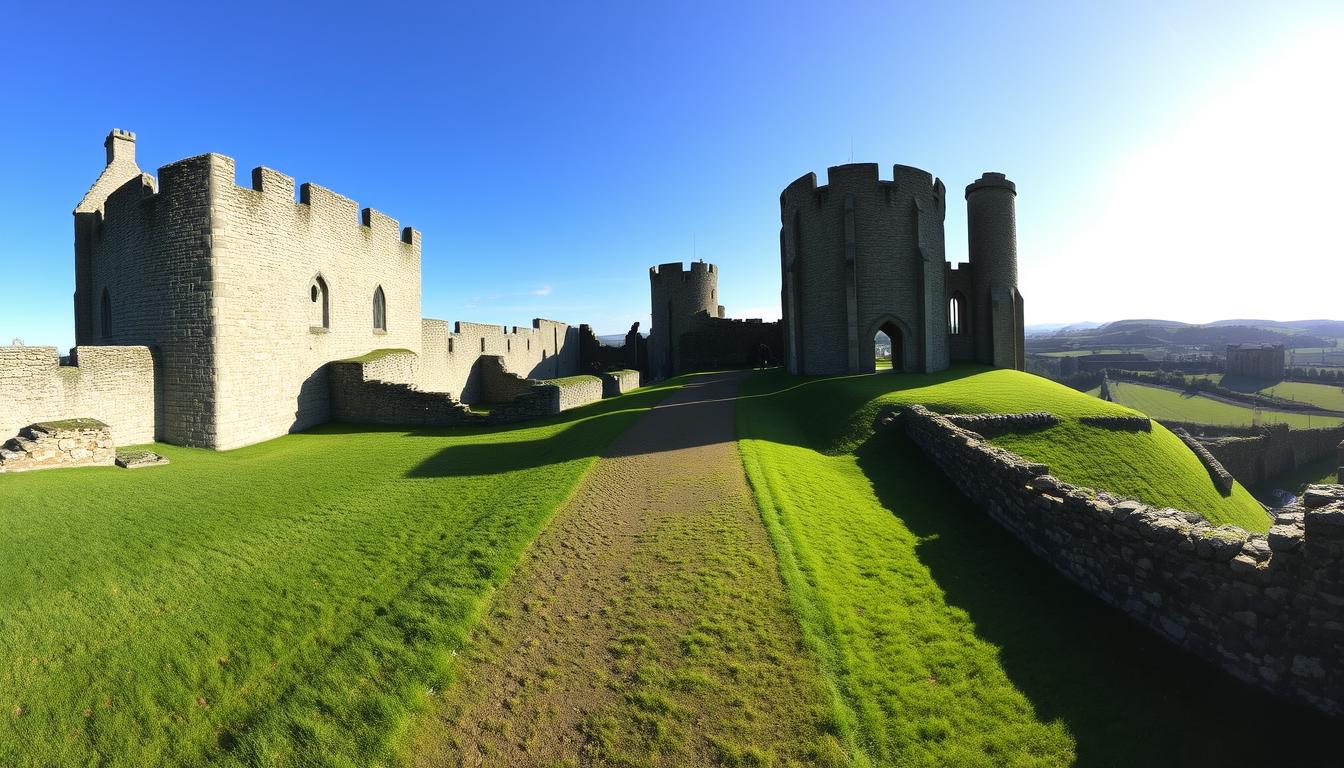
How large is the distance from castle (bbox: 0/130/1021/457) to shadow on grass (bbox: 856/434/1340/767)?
1615 cm

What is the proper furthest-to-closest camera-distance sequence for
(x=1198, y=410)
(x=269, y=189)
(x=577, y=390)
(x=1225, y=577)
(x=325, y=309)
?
(x=1198, y=410) < (x=577, y=390) < (x=325, y=309) < (x=269, y=189) < (x=1225, y=577)

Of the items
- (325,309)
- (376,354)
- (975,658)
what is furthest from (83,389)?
(975,658)

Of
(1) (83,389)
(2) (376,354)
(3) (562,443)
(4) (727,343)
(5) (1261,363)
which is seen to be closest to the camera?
(1) (83,389)

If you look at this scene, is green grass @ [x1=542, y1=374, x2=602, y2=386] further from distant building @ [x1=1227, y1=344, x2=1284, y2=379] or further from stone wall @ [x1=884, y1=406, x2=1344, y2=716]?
distant building @ [x1=1227, y1=344, x2=1284, y2=379]

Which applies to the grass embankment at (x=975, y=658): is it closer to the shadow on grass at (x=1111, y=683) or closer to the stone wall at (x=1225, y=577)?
the shadow on grass at (x=1111, y=683)

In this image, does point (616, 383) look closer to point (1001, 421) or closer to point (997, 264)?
point (1001, 421)

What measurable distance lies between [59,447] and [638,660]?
14.5 metres

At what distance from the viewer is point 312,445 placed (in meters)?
15.4

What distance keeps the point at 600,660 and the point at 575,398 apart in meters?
18.3

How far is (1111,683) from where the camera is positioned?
5270mm

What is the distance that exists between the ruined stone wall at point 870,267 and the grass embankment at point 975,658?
1601 centimetres

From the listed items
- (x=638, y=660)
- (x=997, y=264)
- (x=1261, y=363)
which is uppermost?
(x=997, y=264)

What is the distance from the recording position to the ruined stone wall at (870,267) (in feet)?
83.4

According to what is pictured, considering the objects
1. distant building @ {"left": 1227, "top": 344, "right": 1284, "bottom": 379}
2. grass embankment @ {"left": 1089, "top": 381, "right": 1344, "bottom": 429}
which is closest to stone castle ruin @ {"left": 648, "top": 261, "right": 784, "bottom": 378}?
grass embankment @ {"left": 1089, "top": 381, "right": 1344, "bottom": 429}
